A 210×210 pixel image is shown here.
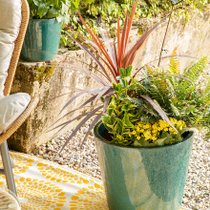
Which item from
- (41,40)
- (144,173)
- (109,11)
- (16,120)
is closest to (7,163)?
(16,120)

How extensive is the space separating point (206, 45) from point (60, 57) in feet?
8.47

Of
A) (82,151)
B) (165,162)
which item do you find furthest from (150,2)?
(165,162)

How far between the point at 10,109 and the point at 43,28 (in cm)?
102

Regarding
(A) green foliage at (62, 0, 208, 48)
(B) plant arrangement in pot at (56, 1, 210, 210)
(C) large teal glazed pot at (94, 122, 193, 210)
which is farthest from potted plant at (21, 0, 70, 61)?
(C) large teal glazed pot at (94, 122, 193, 210)

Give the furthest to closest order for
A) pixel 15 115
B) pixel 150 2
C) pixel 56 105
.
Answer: pixel 150 2
pixel 56 105
pixel 15 115

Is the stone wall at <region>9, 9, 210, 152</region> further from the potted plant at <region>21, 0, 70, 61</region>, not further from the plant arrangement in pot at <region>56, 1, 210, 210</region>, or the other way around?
the plant arrangement in pot at <region>56, 1, 210, 210</region>

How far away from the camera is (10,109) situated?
204cm

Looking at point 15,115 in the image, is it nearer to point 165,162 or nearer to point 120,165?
point 120,165

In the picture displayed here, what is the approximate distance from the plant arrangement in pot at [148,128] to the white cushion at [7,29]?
15.7 inches

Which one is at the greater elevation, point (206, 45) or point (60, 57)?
point (60, 57)

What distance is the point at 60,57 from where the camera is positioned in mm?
3141

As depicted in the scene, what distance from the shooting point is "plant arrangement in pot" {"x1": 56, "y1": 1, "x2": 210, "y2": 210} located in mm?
2221

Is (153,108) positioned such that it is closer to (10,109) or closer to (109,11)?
(10,109)

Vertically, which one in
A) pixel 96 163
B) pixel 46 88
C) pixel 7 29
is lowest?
pixel 96 163
